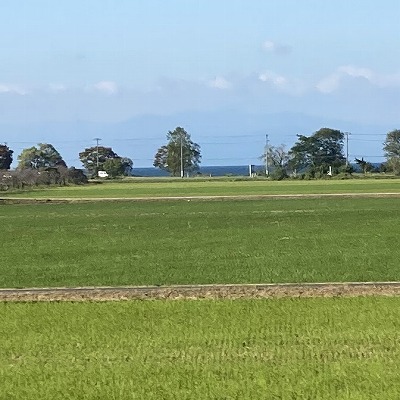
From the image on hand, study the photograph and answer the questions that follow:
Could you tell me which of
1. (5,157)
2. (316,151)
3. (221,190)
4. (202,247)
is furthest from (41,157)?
(202,247)

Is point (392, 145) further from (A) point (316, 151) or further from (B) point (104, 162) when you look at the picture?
(B) point (104, 162)

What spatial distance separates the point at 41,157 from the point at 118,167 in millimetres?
10212

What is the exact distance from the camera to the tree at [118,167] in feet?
458

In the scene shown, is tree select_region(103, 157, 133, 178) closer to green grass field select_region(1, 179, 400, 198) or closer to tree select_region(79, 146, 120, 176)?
tree select_region(79, 146, 120, 176)

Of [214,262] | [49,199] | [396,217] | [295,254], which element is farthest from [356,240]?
[49,199]

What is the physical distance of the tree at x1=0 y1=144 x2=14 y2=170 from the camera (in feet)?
472

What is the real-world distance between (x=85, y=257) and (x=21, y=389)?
13.4 metres

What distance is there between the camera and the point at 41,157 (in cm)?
13850

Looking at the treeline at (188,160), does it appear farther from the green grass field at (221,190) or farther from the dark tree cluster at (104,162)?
the green grass field at (221,190)

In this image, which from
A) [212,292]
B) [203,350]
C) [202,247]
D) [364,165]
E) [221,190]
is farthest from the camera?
[364,165]

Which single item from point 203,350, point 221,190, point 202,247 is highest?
point 203,350

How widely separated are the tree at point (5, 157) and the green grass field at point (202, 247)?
104 m

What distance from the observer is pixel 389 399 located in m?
8.69

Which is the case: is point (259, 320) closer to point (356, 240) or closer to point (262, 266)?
point (262, 266)
